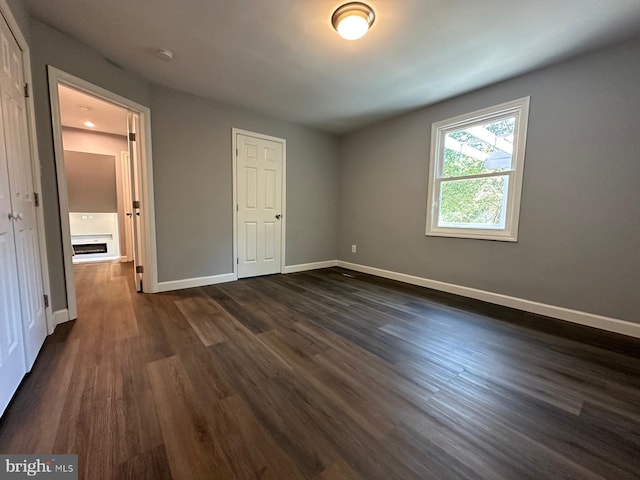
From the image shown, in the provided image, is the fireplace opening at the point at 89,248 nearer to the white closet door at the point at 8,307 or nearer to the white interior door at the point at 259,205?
the white interior door at the point at 259,205

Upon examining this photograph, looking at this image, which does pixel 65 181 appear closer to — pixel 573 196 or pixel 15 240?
pixel 15 240

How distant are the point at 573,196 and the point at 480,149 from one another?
1049 mm

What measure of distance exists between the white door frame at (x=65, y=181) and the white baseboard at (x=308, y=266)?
1945mm

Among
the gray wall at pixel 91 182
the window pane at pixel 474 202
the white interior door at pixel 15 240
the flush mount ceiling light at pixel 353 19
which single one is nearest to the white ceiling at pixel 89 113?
the gray wall at pixel 91 182

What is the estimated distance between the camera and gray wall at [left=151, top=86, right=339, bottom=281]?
3.10 meters

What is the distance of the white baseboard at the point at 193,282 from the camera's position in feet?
10.5

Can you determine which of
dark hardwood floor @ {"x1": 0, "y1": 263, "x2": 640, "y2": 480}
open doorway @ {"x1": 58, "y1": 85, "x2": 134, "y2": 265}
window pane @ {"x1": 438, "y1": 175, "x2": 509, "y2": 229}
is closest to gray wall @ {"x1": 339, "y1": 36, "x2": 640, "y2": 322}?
window pane @ {"x1": 438, "y1": 175, "x2": 509, "y2": 229}

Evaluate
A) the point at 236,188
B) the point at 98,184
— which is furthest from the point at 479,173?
the point at 98,184

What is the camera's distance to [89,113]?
389 centimetres

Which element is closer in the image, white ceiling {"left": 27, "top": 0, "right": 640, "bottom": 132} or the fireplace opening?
white ceiling {"left": 27, "top": 0, "right": 640, "bottom": 132}

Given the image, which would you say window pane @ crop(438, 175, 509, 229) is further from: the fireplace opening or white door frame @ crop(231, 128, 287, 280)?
the fireplace opening

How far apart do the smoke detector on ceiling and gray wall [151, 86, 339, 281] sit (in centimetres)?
70

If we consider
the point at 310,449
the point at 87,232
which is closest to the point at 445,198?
the point at 310,449

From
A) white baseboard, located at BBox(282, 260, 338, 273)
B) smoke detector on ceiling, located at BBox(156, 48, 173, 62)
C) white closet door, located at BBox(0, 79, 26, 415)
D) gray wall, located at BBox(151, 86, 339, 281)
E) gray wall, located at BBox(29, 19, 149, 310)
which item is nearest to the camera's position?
white closet door, located at BBox(0, 79, 26, 415)
